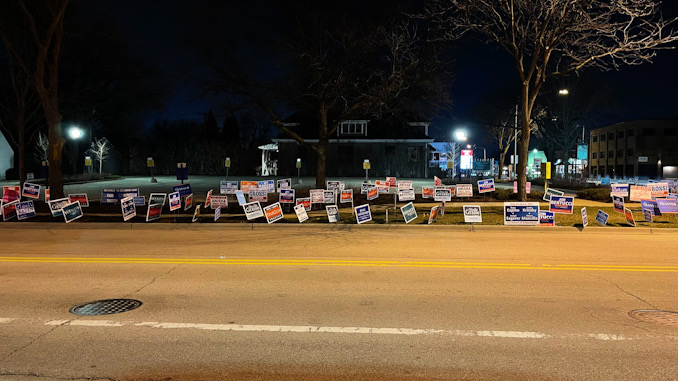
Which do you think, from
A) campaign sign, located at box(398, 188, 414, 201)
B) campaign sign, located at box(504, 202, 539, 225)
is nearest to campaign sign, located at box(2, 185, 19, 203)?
campaign sign, located at box(398, 188, 414, 201)

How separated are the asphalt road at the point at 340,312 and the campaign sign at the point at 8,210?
5.11 m

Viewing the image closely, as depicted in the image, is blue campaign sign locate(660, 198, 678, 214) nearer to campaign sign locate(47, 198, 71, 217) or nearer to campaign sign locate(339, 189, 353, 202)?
campaign sign locate(339, 189, 353, 202)

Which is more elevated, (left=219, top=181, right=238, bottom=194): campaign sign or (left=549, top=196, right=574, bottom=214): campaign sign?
(left=219, top=181, right=238, bottom=194): campaign sign

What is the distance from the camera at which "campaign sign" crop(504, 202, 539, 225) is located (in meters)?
13.5

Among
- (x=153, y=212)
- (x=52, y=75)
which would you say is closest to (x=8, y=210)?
(x=153, y=212)

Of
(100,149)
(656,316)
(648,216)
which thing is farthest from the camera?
(100,149)

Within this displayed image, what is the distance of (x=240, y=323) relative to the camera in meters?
5.24

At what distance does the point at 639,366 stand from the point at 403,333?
2.09m

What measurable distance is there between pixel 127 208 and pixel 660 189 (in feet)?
61.5

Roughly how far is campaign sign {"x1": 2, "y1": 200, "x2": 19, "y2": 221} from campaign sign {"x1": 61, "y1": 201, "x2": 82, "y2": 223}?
179 cm

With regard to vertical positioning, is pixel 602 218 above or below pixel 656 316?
above

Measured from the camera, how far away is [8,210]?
1512 centimetres

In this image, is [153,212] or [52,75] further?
[52,75]

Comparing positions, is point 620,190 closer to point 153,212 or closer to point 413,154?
point 153,212
